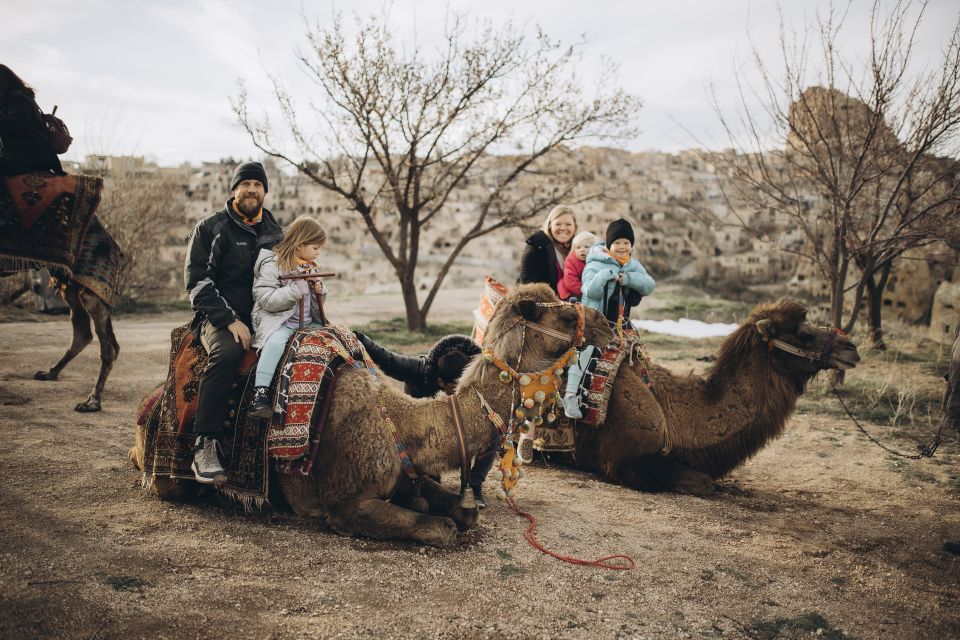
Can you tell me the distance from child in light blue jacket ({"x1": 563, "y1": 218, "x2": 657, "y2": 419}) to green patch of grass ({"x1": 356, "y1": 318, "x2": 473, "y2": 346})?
316 inches

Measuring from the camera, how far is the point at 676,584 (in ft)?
11.7

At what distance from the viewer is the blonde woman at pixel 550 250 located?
20.2ft

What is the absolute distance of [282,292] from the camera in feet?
12.6

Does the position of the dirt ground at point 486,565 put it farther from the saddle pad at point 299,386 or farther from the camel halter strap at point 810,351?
the camel halter strap at point 810,351

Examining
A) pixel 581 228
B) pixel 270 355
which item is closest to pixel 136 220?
pixel 270 355

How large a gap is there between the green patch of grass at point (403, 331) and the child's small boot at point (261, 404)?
9271 millimetres

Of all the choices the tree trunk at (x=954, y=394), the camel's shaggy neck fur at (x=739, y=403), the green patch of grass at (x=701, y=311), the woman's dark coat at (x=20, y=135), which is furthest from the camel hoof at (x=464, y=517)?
the green patch of grass at (x=701, y=311)

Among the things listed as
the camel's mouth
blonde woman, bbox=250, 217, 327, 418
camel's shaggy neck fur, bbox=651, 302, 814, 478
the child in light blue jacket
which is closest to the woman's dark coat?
blonde woman, bbox=250, 217, 327, 418

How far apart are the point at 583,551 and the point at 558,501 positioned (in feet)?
3.26

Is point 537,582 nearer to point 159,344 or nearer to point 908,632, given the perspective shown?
point 908,632

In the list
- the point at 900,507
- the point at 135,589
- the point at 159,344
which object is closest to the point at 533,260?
the point at 900,507

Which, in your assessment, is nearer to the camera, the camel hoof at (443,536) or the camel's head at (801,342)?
the camel hoof at (443,536)

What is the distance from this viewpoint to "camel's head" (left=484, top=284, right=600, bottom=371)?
380 centimetres

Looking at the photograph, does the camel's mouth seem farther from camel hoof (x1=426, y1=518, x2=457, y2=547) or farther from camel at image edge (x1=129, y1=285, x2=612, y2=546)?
camel hoof (x1=426, y1=518, x2=457, y2=547)
